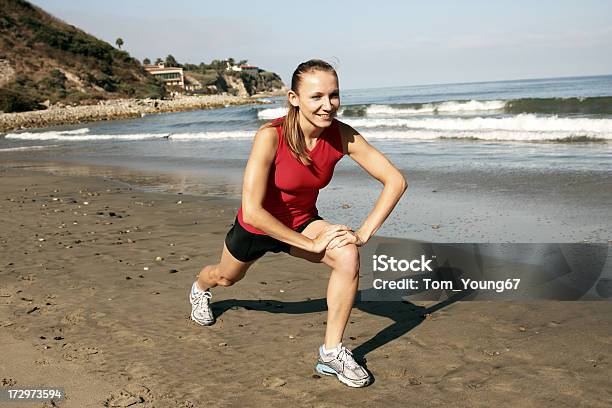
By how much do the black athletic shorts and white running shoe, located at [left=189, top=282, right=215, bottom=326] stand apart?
1.93 ft

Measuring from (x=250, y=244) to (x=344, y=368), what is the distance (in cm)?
96

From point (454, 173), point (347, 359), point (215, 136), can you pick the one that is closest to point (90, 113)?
point (215, 136)

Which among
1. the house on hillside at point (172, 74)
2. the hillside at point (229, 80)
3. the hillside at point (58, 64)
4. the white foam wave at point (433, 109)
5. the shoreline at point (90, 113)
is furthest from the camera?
the hillside at point (229, 80)

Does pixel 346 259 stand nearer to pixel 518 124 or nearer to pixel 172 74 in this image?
pixel 518 124

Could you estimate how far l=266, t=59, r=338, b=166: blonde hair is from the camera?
3385 millimetres

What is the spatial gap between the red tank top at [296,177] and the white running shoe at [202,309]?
2.75ft

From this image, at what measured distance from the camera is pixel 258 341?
3998 millimetres

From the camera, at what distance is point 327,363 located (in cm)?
345

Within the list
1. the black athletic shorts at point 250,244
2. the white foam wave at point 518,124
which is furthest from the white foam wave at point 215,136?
the black athletic shorts at point 250,244

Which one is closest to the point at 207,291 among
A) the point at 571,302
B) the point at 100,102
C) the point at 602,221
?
the point at 571,302

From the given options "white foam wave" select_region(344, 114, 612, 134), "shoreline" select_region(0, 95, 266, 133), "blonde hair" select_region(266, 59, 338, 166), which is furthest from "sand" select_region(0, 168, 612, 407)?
"shoreline" select_region(0, 95, 266, 133)

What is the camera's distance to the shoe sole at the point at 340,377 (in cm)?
330

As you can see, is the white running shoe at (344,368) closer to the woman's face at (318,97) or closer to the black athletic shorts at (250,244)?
the black athletic shorts at (250,244)

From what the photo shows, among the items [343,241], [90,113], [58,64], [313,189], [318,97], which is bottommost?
[343,241]
